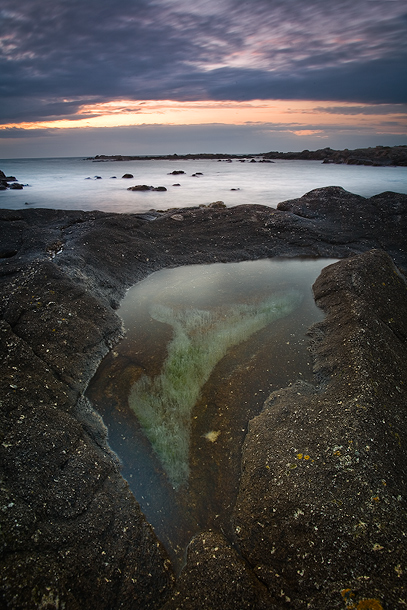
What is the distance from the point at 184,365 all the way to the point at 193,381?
0.40m

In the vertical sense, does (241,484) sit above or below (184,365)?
below

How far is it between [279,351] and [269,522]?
9.40ft

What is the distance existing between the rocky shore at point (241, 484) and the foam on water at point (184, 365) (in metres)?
0.55

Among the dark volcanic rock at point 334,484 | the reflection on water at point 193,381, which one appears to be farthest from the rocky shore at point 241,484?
the reflection on water at point 193,381

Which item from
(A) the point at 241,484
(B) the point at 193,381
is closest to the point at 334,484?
(A) the point at 241,484

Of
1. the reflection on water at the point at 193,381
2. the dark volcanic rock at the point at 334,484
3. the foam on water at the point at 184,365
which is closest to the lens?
the dark volcanic rock at the point at 334,484

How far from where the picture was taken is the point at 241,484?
3.24 metres

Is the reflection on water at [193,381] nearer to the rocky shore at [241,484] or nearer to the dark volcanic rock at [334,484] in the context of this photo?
the rocky shore at [241,484]

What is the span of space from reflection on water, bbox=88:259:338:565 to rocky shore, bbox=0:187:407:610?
7.6 inches

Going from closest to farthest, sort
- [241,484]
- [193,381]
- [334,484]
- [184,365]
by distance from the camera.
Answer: [334,484] → [241,484] → [193,381] → [184,365]

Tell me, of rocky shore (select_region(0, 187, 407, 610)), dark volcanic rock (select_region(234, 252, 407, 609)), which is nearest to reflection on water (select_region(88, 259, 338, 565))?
rocky shore (select_region(0, 187, 407, 610))

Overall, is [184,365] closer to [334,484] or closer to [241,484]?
[241,484]

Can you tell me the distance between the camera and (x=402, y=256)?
32.4ft

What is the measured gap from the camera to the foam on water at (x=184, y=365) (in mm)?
3775
